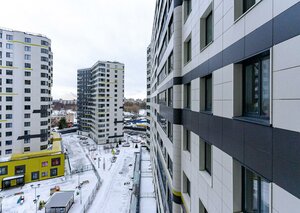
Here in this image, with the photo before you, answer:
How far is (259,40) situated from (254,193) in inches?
152

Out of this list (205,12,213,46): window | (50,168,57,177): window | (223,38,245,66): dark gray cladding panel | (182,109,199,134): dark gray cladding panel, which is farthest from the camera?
(50,168,57,177): window

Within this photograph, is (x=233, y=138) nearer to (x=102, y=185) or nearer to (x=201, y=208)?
(x=201, y=208)

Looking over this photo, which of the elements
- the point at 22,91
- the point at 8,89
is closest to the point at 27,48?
the point at 22,91

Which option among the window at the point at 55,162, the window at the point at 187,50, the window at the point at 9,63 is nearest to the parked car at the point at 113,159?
the window at the point at 55,162

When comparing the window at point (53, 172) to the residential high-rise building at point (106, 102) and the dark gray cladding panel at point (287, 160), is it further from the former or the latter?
the dark gray cladding panel at point (287, 160)

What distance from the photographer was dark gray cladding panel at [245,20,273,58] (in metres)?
3.66

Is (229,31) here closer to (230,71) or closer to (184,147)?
(230,71)

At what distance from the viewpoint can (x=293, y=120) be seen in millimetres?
3047

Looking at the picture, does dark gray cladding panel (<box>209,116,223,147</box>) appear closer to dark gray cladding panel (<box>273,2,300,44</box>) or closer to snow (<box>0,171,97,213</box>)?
dark gray cladding panel (<box>273,2,300,44</box>)

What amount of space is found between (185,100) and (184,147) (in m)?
2.99

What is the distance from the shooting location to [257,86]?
4477 millimetres

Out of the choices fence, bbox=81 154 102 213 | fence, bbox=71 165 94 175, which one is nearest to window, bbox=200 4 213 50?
fence, bbox=81 154 102 213

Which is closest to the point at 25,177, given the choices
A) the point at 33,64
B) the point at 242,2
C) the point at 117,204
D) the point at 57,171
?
the point at 57,171

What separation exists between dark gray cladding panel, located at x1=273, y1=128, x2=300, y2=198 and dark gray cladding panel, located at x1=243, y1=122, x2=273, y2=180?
0.55 feet
